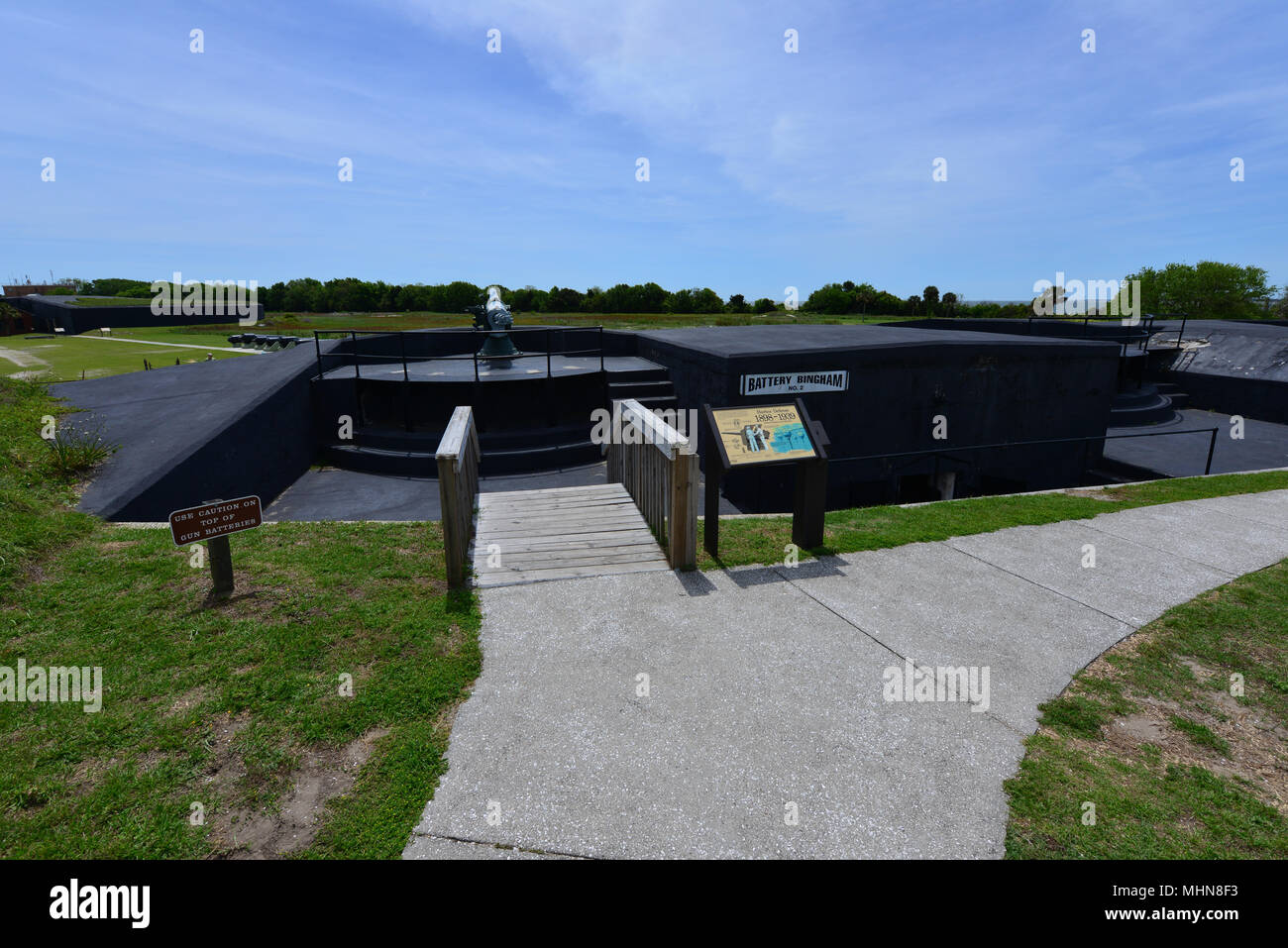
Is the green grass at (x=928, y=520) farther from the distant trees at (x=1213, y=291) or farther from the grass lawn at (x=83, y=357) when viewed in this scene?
the distant trees at (x=1213, y=291)

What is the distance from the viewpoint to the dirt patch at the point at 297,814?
316cm

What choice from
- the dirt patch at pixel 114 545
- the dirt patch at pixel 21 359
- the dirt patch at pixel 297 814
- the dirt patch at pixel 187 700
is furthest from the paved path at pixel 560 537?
the dirt patch at pixel 21 359

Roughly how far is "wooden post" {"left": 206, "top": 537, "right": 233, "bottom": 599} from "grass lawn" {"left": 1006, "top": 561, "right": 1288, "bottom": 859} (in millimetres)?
6127

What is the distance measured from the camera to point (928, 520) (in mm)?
8359

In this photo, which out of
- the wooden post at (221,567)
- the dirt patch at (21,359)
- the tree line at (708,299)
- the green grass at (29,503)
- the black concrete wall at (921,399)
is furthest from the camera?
the tree line at (708,299)

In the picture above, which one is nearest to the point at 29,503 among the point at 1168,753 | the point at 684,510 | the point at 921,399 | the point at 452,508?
the point at 452,508

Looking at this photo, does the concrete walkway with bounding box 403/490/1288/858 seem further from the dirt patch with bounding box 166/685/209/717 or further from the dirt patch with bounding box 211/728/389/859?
the dirt patch with bounding box 166/685/209/717

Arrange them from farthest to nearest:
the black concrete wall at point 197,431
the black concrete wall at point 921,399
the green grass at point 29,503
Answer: the black concrete wall at point 921,399
the black concrete wall at point 197,431
the green grass at point 29,503

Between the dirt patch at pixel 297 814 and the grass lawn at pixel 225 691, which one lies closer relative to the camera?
the dirt patch at pixel 297 814

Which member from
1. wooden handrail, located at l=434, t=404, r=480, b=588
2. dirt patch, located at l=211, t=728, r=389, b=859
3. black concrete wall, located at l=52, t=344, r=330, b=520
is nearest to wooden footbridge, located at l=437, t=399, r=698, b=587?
wooden handrail, located at l=434, t=404, r=480, b=588

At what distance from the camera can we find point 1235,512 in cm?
891

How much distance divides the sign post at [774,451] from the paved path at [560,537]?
100 cm

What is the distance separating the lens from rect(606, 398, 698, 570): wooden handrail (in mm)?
6422
